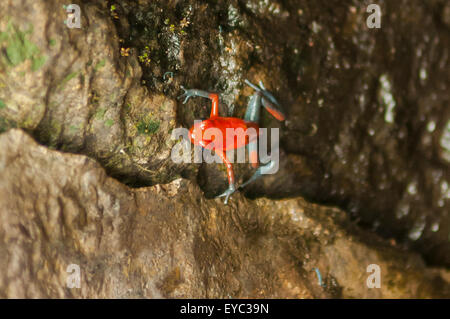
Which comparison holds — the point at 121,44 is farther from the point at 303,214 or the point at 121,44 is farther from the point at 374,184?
the point at 374,184

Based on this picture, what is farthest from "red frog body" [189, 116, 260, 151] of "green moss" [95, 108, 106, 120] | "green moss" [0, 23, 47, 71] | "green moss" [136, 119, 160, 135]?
"green moss" [0, 23, 47, 71]

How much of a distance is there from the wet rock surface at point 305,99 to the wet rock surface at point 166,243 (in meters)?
0.33

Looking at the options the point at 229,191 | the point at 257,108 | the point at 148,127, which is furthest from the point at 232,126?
the point at 148,127

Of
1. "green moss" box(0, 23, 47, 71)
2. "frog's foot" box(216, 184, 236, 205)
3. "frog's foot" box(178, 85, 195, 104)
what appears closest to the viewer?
"green moss" box(0, 23, 47, 71)

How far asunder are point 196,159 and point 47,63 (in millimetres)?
1991

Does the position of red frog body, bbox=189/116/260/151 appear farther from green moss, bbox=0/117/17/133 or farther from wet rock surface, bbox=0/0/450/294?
green moss, bbox=0/117/17/133

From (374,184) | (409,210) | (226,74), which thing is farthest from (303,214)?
(226,74)

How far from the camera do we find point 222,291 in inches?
153

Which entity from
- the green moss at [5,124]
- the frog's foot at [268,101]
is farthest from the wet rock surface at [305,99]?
the green moss at [5,124]

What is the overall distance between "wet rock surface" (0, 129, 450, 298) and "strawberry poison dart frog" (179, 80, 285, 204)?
0.51 m

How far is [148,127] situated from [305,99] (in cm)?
237

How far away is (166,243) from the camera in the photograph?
11.8 ft

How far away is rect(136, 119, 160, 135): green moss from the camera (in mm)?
3629

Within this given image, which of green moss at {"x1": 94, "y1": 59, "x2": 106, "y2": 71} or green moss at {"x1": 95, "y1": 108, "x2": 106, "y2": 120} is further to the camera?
green moss at {"x1": 95, "y1": 108, "x2": 106, "y2": 120}
